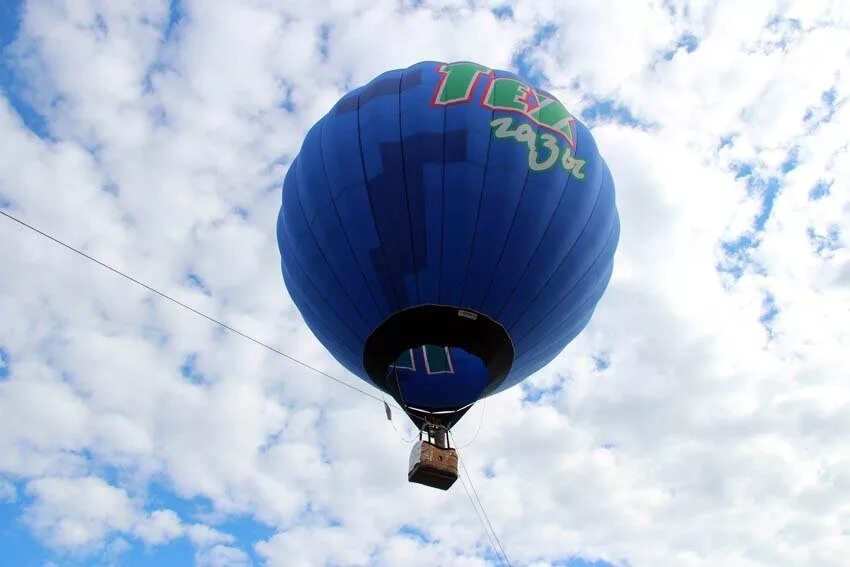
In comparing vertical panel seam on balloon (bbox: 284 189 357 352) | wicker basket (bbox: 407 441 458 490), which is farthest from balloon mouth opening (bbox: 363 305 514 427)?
wicker basket (bbox: 407 441 458 490)

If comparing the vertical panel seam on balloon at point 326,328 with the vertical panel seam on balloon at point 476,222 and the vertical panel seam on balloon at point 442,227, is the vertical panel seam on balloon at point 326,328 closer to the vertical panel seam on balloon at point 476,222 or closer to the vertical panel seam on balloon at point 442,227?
the vertical panel seam on balloon at point 442,227

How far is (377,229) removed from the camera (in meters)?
9.41

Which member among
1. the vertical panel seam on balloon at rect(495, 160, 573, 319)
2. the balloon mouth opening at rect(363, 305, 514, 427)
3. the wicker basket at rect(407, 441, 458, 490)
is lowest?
the wicker basket at rect(407, 441, 458, 490)

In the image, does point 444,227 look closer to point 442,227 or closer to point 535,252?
point 442,227

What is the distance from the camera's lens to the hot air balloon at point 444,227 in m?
9.34

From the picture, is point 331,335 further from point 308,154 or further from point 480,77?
point 480,77

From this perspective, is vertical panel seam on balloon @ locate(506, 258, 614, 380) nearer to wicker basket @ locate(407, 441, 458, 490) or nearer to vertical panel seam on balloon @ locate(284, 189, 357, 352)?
wicker basket @ locate(407, 441, 458, 490)

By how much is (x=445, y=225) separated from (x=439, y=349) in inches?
66.5

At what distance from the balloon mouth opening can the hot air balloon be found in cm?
2

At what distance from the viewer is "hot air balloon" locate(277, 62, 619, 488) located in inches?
368

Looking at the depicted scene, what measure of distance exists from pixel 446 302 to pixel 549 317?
1.75 m

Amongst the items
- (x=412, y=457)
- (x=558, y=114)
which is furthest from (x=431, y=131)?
(x=412, y=457)

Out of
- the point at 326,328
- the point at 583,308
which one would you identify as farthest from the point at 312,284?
the point at 583,308

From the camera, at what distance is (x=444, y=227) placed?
9.27 m
